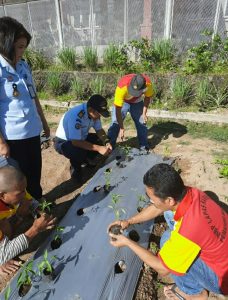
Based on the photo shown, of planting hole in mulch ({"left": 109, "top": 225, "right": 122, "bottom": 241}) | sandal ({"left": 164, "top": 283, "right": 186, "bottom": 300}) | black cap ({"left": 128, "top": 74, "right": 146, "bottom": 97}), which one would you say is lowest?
Answer: sandal ({"left": 164, "top": 283, "right": 186, "bottom": 300})

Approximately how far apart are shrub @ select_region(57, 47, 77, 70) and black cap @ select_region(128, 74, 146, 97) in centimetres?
429

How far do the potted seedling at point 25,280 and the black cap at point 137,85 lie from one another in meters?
2.58

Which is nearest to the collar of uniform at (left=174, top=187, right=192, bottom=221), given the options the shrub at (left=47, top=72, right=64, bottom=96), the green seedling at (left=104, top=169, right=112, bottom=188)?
the green seedling at (left=104, top=169, right=112, bottom=188)

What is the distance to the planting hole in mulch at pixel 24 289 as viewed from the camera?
2.18m

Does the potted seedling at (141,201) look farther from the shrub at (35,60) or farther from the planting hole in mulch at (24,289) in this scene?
the shrub at (35,60)

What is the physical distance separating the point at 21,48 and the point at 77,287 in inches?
83.3

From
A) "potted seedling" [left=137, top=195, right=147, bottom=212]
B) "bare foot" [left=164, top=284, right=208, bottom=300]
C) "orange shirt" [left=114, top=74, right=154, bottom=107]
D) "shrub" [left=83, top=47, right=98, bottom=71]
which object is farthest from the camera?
"shrub" [left=83, top=47, right=98, bottom=71]

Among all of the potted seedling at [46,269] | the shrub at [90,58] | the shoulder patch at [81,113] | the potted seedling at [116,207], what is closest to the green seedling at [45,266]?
the potted seedling at [46,269]

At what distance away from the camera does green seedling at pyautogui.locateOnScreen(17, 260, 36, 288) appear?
2.19m

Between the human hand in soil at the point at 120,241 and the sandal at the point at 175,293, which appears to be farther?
the sandal at the point at 175,293

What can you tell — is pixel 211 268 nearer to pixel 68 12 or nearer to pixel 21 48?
pixel 21 48

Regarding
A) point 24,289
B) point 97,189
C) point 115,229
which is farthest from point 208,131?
point 24,289

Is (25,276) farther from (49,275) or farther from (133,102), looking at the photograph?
(133,102)

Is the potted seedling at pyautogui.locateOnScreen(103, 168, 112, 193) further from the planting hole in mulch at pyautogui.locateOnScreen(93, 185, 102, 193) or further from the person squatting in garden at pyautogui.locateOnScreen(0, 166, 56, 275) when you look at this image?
the person squatting in garden at pyautogui.locateOnScreen(0, 166, 56, 275)
